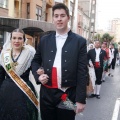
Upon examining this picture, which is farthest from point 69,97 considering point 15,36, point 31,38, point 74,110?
point 31,38

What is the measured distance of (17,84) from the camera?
3758mm

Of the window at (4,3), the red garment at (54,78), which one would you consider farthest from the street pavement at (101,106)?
the window at (4,3)

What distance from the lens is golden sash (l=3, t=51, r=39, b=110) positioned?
377 centimetres

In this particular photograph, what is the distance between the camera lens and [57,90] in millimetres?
2949

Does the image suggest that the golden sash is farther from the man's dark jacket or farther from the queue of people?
the man's dark jacket

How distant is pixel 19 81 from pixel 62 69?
1.06 m

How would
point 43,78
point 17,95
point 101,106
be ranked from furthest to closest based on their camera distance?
1. point 101,106
2. point 17,95
3. point 43,78

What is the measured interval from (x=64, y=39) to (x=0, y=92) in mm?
1343

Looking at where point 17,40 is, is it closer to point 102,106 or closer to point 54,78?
point 54,78

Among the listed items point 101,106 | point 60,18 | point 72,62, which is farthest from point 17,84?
point 101,106

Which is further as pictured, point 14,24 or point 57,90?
point 14,24

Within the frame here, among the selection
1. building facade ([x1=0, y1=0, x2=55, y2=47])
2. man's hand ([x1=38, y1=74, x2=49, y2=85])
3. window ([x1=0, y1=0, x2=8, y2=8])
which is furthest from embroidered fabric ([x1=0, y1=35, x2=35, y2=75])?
window ([x1=0, y1=0, x2=8, y2=8])

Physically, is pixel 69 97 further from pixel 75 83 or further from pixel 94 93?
pixel 94 93

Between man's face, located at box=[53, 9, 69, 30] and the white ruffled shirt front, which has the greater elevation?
man's face, located at box=[53, 9, 69, 30]
